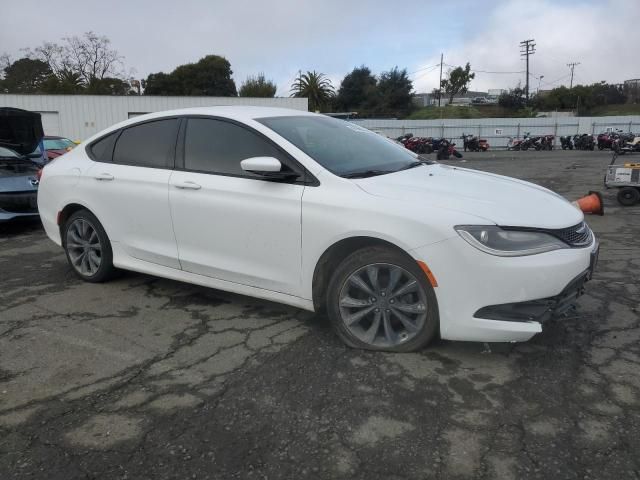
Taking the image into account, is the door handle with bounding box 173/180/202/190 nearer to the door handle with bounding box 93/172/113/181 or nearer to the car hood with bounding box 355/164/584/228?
the door handle with bounding box 93/172/113/181

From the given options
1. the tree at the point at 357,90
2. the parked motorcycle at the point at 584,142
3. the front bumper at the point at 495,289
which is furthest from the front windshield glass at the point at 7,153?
the tree at the point at 357,90

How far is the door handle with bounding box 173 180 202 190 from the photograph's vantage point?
405cm

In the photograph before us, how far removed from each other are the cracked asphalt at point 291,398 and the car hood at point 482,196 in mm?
850

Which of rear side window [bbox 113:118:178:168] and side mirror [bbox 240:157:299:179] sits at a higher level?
rear side window [bbox 113:118:178:168]

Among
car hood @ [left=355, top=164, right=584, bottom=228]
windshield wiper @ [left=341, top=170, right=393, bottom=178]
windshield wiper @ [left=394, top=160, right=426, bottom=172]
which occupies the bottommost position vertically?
car hood @ [left=355, top=164, right=584, bottom=228]

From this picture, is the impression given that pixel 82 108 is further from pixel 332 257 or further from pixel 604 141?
pixel 604 141

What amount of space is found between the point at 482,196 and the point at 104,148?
10.8ft

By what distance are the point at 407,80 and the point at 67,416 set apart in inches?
2743

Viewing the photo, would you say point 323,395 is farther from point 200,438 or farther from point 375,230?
point 375,230

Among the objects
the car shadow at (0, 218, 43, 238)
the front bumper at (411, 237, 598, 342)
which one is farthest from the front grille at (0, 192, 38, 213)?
the front bumper at (411, 237, 598, 342)

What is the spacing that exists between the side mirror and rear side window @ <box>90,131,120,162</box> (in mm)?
1776

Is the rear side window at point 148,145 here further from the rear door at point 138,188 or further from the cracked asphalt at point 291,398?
the cracked asphalt at point 291,398

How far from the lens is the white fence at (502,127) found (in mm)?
37906

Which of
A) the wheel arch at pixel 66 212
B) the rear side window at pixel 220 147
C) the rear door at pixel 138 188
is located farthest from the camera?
the wheel arch at pixel 66 212
